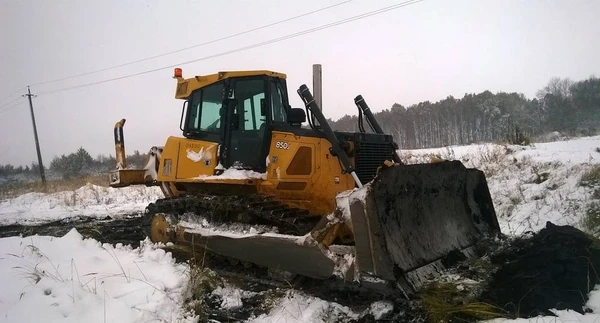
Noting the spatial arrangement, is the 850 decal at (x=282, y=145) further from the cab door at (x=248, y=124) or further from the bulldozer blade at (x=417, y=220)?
the bulldozer blade at (x=417, y=220)

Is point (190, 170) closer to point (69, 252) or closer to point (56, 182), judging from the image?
point (69, 252)

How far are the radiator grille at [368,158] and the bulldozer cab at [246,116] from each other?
1.22 metres

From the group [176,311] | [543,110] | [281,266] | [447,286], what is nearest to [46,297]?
[176,311]

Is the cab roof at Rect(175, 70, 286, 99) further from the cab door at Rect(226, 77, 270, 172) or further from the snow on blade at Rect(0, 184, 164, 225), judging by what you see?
the snow on blade at Rect(0, 184, 164, 225)

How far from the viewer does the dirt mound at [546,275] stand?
3.25 metres

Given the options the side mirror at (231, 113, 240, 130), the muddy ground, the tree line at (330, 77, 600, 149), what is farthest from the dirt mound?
the tree line at (330, 77, 600, 149)

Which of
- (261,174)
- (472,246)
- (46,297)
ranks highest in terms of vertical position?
(261,174)

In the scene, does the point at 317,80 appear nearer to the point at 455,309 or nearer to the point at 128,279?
the point at 128,279

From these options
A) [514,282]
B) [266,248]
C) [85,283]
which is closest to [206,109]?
[266,248]

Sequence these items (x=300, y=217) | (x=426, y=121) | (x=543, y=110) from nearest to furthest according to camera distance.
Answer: (x=300, y=217) < (x=543, y=110) < (x=426, y=121)

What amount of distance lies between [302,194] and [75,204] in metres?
11.6

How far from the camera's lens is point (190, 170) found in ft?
20.1

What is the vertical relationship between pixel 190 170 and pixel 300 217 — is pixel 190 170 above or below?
above

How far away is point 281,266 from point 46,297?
2113 mm
